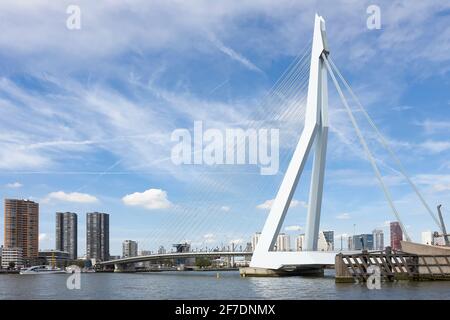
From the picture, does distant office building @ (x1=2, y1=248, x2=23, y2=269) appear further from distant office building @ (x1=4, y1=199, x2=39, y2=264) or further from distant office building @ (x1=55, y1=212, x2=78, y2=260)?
distant office building @ (x1=55, y1=212, x2=78, y2=260)

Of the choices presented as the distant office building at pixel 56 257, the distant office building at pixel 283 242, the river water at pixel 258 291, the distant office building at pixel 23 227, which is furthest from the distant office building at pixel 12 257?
the river water at pixel 258 291

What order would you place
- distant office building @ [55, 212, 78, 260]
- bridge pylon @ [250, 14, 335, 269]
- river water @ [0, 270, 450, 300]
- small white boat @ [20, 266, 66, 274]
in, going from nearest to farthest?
river water @ [0, 270, 450, 300], bridge pylon @ [250, 14, 335, 269], small white boat @ [20, 266, 66, 274], distant office building @ [55, 212, 78, 260]

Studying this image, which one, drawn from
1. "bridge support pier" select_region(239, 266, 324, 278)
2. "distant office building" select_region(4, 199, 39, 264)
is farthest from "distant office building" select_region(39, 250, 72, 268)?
"bridge support pier" select_region(239, 266, 324, 278)

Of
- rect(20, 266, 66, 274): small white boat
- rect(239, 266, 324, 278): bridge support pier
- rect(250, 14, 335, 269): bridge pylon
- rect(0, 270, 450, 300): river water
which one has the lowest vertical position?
rect(20, 266, 66, 274): small white boat

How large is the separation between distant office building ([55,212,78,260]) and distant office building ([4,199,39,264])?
11.5 m

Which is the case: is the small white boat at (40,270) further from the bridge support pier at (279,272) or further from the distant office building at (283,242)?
the bridge support pier at (279,272)

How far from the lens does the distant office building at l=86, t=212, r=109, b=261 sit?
95.8m

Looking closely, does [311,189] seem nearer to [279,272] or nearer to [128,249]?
[279,272]

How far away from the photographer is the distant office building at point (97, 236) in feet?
314

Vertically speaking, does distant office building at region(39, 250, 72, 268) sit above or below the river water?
below

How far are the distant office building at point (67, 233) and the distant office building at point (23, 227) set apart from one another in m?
11.5
